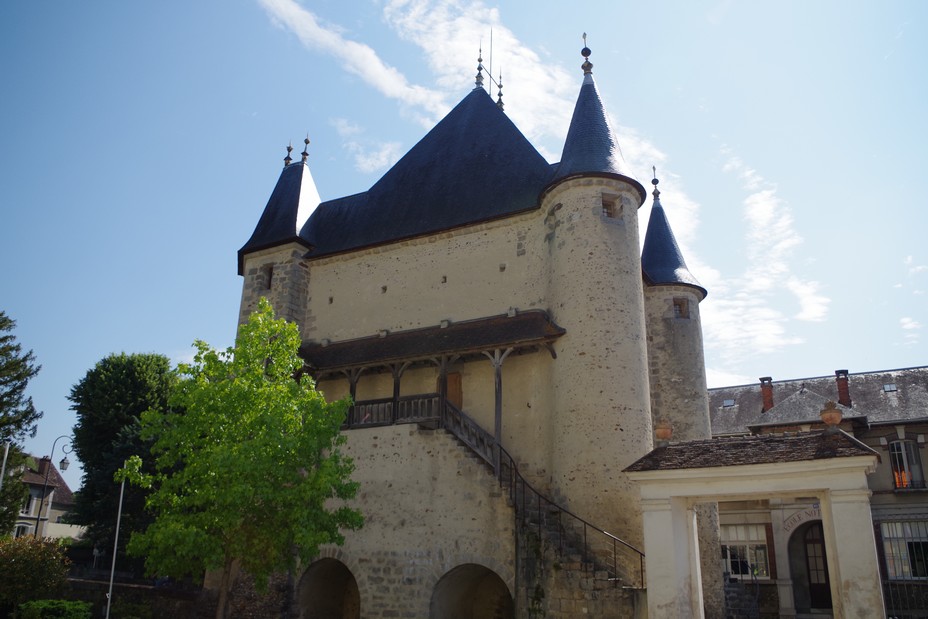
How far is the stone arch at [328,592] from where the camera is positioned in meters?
16.9

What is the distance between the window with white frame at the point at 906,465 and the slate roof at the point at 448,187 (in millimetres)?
16090

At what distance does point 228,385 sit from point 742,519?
1979 cm

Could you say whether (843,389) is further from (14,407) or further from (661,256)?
(14,407)

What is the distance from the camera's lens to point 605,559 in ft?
45.4

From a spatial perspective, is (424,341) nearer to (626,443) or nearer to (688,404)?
(626,443)

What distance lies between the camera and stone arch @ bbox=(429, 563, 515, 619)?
15234 mm

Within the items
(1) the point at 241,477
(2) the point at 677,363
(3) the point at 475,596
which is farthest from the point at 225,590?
(2) the point at 677,363

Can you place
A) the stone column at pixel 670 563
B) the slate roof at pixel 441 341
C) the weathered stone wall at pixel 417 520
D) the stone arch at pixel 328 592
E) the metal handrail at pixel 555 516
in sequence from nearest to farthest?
the stone column at pixel 670 563 < the metal handrail at pixel 555 516 < the weathered stone wall at pixel 417 520 < the slate roof at pixel 441 341 < the stone arch at pixel 328 592

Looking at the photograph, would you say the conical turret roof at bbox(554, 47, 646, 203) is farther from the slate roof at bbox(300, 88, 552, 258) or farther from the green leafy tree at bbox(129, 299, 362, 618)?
the green leafy tree at bbox(129, 299, 362, 618)

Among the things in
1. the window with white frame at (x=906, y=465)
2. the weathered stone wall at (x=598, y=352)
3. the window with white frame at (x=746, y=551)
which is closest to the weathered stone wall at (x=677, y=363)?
the weathered stone wall at (x=598, y=352)

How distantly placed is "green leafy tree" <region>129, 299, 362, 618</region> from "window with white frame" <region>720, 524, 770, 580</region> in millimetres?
17116

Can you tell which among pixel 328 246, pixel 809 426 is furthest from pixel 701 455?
pixel 809 426

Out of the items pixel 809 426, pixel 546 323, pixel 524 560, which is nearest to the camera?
pixel 524 560

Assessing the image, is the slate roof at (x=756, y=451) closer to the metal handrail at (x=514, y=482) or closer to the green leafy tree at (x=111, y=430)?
the metal handrail at (x=514, y=482)
